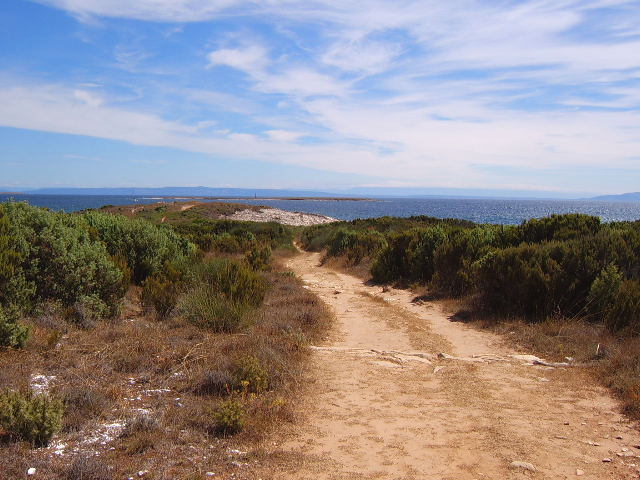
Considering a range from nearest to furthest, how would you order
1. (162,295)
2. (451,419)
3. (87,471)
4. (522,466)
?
(87,471) → (522,466) → (451,419) → (162,295)

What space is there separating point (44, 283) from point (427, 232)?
10.3m

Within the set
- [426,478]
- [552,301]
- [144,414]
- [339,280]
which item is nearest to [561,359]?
[552,301]

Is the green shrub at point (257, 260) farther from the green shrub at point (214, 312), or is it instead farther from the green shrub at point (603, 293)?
the green shrub at point (603, 293)

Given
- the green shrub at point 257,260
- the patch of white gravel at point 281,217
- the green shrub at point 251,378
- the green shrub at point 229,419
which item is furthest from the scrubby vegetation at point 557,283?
the patch of white gravel at point 281,217

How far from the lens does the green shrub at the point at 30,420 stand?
3.34 m

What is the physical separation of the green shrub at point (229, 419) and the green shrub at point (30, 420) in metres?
1.16

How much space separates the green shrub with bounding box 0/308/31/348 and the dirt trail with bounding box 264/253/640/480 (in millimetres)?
3198

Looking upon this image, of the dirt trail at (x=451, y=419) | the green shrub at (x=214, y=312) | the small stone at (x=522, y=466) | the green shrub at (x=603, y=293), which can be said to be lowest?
the dirt trail at (x=451, y=419)

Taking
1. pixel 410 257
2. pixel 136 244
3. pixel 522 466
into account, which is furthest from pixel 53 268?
pixel 410 257

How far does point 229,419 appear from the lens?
149 inches

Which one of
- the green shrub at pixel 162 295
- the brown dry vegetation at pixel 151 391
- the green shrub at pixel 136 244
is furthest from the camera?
the green shrub at pixel 136 244

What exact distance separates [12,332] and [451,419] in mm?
4600

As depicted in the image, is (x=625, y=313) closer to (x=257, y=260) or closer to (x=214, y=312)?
(x=214, y=312)

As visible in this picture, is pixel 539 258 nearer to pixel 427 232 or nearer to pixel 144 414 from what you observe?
pixel 427 232
